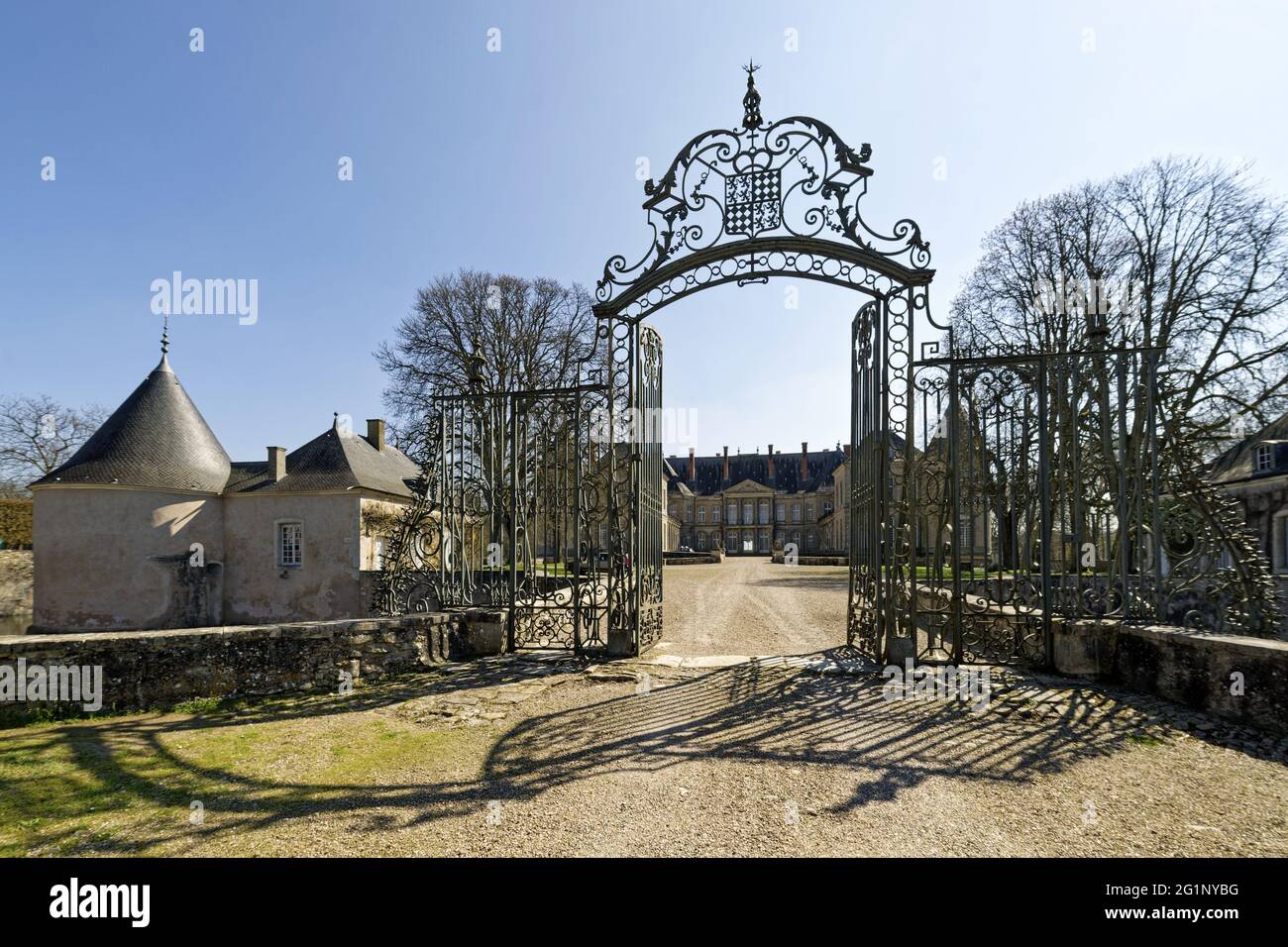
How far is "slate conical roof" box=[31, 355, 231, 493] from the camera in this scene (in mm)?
17094

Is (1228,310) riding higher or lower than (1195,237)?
lower

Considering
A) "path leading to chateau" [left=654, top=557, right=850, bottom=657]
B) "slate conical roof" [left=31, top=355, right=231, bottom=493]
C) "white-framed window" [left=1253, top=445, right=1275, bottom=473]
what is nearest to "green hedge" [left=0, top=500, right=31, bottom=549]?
"slate conical roof" [left=31, top=355, right=231, bottom=493]

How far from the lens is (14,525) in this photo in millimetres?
22531

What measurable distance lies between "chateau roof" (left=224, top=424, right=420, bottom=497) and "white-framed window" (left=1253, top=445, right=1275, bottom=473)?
2694cm

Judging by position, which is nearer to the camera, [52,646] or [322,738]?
[322,738]

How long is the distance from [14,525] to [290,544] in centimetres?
1328

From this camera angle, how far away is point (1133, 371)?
5926 millimetres

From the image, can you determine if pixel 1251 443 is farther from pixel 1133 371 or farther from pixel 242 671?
pixel 242 671

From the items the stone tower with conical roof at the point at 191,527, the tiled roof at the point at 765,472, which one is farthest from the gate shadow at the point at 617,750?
the tiled roof at the point at 765,472

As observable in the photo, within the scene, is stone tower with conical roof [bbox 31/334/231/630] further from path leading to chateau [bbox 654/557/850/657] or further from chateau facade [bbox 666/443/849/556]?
chateau facade [bbox 666/443/849/556]

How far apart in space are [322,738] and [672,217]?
19.8ft

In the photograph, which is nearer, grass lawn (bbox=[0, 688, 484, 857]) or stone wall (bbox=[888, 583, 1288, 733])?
grass lawn (bbox=[0, 688, 484, 857])

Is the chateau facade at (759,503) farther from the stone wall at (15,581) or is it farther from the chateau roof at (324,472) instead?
the stone wall at (15,581)
